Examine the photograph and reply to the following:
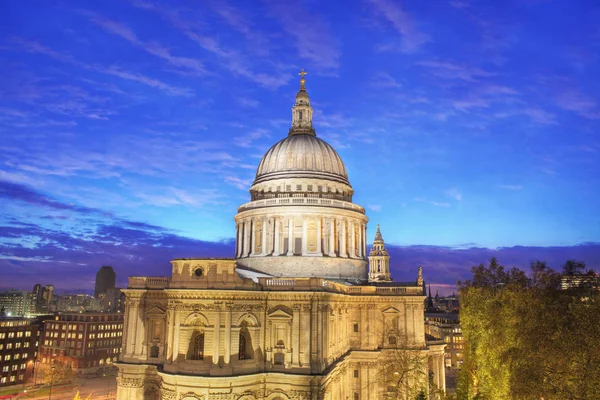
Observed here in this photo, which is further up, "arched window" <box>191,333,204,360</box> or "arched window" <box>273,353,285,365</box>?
"arched window" <box>191,333,204,360</box>

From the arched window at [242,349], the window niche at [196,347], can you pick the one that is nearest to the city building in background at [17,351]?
the window niche at [196,347]

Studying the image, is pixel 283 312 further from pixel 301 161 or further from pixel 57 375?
pixel 57 375

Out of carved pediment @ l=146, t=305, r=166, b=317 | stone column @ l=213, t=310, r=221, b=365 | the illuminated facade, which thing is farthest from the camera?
carved pediment @ l=146, t=305, r=166, b=317

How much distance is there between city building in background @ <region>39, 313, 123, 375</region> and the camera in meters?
103

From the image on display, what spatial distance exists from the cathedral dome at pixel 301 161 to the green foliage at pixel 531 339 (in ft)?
73.8

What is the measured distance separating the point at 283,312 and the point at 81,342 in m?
79.4

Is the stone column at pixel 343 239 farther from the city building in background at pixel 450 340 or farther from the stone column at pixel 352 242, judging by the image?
the city building in background at pixel 450 340

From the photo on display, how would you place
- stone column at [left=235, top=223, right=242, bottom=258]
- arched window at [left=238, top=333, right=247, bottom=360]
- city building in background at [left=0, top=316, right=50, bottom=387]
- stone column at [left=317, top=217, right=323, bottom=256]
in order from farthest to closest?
1. city building in background at [left=0, top=316, right=50, bottom=387]
2. stone column at [left=235, top=223, right=242, bottom=258]
3. stone column at [left=317, top=217, right=323, bottom=256]
4. arched window at [left=238, top=333, right=247, bottom=360]

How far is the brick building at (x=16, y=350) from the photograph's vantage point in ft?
300

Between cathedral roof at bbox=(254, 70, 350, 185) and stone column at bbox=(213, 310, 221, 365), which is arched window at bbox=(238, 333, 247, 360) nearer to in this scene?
stone column at bbox=(213, 310, 221, 365)

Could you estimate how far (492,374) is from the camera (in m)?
37.2

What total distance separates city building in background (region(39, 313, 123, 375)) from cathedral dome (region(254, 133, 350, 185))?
63496 millimetres

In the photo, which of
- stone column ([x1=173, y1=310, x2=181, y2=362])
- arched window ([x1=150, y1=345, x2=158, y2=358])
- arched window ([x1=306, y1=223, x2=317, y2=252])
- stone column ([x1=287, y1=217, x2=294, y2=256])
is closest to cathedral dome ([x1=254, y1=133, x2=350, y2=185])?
stone column ([x1=287, y1=217, x2=294, y2=256])

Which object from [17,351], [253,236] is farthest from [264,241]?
[17,351]
